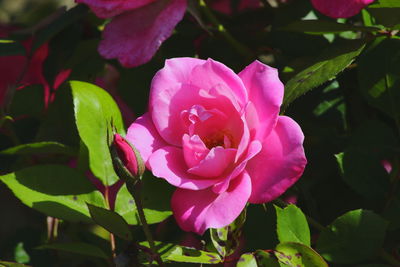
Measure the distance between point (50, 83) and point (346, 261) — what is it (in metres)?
0.46

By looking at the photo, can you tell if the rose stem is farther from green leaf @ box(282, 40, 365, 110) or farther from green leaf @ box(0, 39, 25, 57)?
green leaf @ box(0, 39, 25, 57)

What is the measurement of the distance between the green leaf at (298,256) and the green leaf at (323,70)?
132 mm

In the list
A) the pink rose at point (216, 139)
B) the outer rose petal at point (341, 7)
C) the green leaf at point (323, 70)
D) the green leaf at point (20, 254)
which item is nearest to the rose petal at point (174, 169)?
the pink rose at point (216, 139)

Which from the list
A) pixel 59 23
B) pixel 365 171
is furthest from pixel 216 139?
pixel 59 23

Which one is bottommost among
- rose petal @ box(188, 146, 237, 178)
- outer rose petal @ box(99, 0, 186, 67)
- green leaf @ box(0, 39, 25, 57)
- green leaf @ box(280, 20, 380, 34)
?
green leaf @ box(280, 20, 380, 34)

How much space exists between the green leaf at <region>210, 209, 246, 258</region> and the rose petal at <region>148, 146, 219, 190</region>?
0.06 metres

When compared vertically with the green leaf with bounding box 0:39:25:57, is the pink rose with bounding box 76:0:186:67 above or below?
below

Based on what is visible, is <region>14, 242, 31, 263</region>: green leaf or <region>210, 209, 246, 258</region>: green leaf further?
<region>14, 242, 31, 263</region>: green leaf

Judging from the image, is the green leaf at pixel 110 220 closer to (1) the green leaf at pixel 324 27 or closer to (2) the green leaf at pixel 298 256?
(2) the green leaf at pixel 298 256

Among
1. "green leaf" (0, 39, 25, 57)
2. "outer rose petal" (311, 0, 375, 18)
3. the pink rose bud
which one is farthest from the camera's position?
"green leaf" (0, 39, 25, 57)

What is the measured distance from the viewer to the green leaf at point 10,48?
82 centimetres

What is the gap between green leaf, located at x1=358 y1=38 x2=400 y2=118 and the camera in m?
0.71

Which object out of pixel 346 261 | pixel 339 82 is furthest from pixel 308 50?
pixel 346 261

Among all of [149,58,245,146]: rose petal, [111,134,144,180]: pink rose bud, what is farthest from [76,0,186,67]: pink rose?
[111,134,144,180]: pink rose bud
